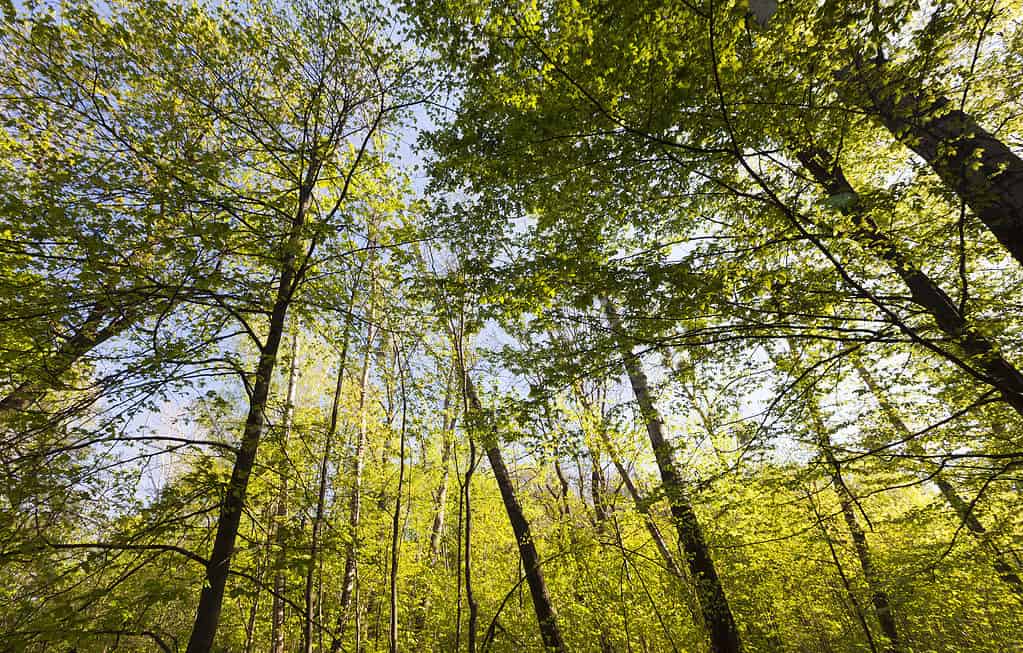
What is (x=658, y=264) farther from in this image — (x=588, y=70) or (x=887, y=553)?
(x=887, y=553)

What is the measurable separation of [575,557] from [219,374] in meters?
5.97

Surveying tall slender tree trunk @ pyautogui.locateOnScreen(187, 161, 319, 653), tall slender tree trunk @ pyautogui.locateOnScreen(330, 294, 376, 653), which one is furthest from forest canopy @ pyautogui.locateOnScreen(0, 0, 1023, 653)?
tall slender tree trunk @ pyautogui.locateOnScreen(330, 294, 376, 653)

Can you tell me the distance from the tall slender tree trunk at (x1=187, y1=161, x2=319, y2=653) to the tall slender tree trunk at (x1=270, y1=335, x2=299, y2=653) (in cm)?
24

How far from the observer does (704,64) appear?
252 cm

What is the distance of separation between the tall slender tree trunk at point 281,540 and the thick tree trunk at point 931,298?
4116mm

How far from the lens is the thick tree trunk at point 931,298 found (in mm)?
2527

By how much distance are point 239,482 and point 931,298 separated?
5.33 metres

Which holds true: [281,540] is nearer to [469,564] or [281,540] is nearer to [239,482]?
[239,482]

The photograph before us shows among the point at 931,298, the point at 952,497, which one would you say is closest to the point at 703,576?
the point at 952,497

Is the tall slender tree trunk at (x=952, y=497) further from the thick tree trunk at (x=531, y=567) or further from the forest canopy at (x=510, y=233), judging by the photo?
the thick tree trunk at (x=531, y=567)

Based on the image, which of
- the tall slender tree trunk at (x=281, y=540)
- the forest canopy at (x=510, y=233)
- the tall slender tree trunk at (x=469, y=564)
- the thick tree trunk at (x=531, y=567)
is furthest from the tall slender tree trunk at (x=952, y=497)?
the tall slender tree trunk at (x=281, y=540)

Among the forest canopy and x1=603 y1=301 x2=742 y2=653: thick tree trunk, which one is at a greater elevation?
the forest canopy

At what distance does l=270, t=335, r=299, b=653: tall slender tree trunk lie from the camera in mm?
3032

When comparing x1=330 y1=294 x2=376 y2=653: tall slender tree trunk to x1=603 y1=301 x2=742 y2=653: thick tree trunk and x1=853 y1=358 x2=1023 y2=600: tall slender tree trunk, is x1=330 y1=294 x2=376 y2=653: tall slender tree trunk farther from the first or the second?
x1=853 y1=358 x2=1023 y2=600: tall slender tree trunk
